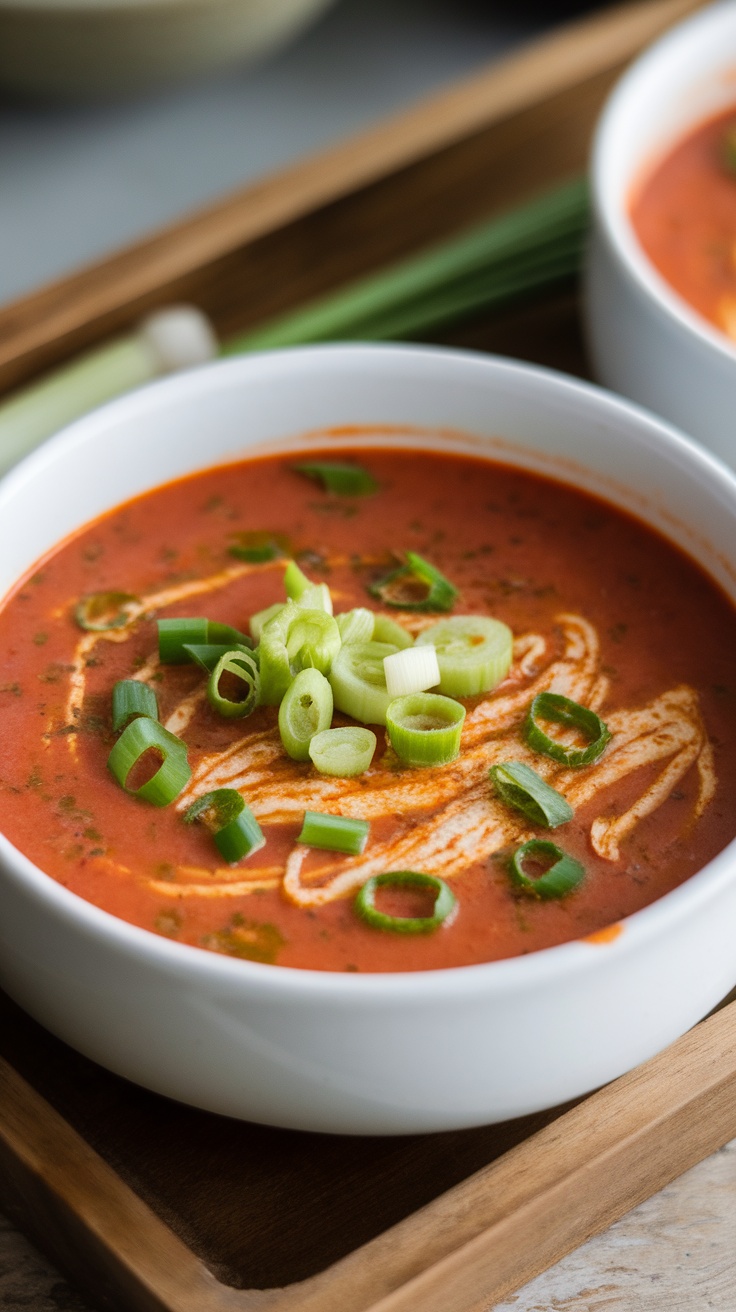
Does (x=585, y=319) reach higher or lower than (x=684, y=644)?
higher

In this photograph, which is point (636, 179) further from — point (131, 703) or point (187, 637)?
point (131, 703)

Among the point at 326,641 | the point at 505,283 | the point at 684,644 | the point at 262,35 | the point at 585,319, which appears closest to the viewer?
the point at 326,641

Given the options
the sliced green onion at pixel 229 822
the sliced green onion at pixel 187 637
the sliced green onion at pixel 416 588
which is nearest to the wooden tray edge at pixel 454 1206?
the sliced green onion at pixel 229 822

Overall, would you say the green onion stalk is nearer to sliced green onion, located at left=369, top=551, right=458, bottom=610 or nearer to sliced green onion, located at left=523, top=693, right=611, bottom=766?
sliced green onion, located at left=369, top=551, right=458, bottom=610

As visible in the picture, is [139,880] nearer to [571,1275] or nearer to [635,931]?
[635,931]

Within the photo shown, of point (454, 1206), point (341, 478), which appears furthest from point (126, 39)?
point (454, 1206)

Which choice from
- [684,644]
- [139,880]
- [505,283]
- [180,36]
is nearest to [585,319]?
[505,283]

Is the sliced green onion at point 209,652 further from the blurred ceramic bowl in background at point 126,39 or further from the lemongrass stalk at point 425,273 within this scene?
the blurred ceramic bowl in background at point 126,39
